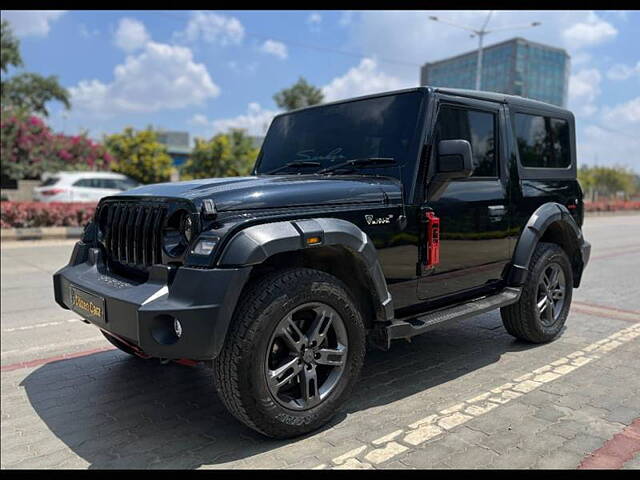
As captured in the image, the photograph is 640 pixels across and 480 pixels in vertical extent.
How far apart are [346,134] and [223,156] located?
74.6 feet

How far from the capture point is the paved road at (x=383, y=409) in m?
2.85

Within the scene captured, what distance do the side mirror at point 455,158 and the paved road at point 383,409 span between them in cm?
155

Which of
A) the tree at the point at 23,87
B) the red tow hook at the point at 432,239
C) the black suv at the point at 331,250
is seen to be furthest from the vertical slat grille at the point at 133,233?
the tree at the point at 23,87

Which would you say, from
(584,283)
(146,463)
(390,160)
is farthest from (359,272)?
(584,283)

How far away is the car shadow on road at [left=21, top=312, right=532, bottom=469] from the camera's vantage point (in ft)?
9.64

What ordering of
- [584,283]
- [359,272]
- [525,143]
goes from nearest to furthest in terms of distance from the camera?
[359,272] < [525,143] < [584,283]

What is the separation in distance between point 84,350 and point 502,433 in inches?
143

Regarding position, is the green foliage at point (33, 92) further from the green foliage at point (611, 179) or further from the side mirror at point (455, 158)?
the green foliage at point (611, 179)

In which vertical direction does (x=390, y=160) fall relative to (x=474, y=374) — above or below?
above

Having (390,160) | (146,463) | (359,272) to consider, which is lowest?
(146,463)

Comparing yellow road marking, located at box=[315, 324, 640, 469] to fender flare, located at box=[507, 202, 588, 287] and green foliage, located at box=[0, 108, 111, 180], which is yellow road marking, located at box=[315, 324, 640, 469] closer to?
fender flare, located at box=[507, 202, 588, 287]

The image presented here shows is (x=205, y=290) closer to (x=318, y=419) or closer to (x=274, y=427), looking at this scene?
(x=274, y=427)

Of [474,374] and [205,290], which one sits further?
[474,374]

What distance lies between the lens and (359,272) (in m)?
3.28
